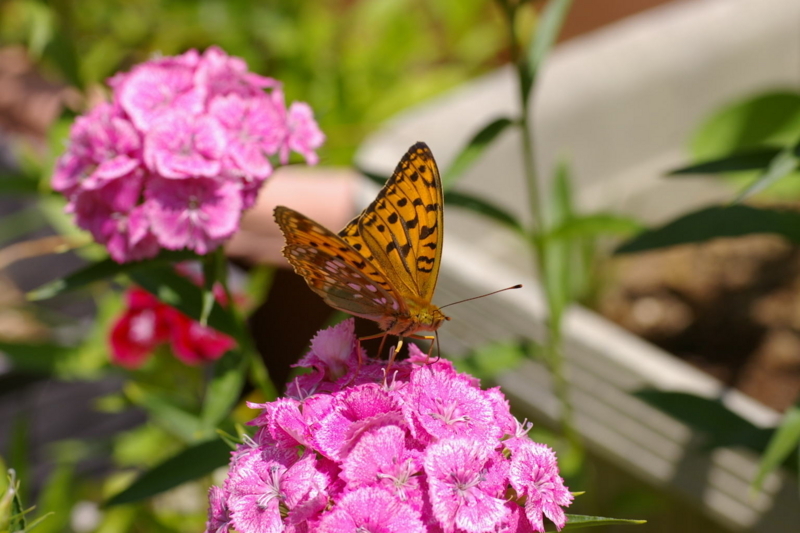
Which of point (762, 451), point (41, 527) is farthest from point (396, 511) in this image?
point (41, 527)

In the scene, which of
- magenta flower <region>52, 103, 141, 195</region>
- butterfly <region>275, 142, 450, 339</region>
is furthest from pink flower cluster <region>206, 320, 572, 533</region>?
magenta flower <region>52, 103, 141, 195</region>

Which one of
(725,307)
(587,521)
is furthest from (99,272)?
(725,307)

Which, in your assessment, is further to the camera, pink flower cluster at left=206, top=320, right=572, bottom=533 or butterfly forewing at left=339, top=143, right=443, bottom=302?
butterfly forewing at left=339, top=143, right=443, bottom=302

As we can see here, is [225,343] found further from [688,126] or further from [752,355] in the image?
[688,126]

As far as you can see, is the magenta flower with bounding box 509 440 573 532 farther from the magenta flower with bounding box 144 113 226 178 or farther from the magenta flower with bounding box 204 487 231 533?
the magenta flower with bounding box 144 113 226 178

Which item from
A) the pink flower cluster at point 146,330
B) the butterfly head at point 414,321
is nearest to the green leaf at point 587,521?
the butterfly head at point 414,321

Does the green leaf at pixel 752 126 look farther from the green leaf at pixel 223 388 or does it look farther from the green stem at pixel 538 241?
the green leaf at pixel 223 388

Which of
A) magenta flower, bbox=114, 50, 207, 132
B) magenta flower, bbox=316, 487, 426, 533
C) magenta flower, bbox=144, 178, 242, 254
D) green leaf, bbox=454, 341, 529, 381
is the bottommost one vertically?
green leaf, bbox=454, 341, 529, 381
